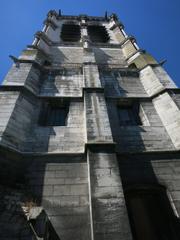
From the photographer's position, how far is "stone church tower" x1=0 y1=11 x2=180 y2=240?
4.58 metres

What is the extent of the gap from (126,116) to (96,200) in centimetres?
487

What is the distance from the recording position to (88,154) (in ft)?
18.9

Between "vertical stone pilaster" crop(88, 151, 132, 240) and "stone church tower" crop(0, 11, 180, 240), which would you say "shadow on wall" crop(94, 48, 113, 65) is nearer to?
"stone church tower" crop(0, 11, 180, 240)

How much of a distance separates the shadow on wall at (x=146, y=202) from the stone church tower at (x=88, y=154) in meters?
0.02

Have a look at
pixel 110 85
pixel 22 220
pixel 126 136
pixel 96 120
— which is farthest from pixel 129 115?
pixel 22 220

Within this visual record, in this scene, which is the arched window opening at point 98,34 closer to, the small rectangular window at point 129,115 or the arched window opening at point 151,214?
the small rectangular window at point 129,115

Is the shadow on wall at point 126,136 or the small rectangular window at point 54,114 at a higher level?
the small rectangular window at point 54,114

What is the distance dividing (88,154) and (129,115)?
3.82 m

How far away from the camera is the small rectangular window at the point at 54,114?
8.23 m

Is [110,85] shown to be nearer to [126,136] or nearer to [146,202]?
[126,136]

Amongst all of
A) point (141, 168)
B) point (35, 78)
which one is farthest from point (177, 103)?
point (35, 78)

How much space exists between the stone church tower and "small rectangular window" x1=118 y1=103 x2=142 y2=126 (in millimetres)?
44

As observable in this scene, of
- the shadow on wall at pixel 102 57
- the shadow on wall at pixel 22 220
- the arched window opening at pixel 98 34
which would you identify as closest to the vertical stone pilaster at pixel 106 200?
the shadow on wall at pixel 22 220

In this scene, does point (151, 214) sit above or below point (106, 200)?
below
